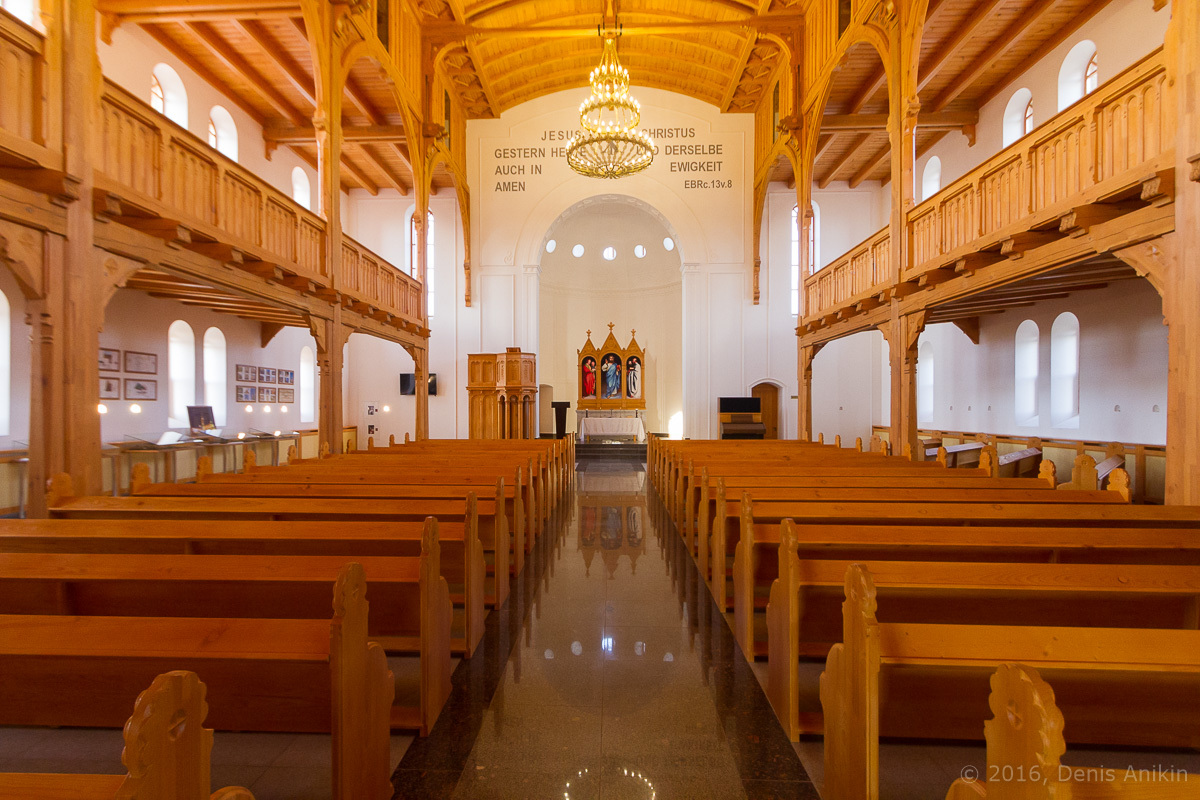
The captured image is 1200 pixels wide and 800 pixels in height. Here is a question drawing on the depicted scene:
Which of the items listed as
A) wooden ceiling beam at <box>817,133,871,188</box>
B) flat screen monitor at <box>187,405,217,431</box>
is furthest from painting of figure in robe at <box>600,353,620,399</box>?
flat screen monitor at <box>187,405,217,431</box>

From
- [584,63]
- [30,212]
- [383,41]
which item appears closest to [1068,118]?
[30,212]

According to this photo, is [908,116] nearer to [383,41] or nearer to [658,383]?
[383,41]

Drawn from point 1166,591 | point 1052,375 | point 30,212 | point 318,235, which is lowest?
point 1166,591

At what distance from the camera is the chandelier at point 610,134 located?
10.1 metres

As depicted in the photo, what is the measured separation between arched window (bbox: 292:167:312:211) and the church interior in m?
0.10

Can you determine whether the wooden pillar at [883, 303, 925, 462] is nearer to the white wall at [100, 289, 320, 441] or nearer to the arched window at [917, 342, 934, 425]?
the arched window at [917, 342, 934, 425]

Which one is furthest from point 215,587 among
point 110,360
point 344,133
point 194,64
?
point 344,133

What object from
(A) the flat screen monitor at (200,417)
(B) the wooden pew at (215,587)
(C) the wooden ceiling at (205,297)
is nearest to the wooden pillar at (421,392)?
(C) the wooden ceiling at (205,297)

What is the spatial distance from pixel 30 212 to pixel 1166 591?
6.99m

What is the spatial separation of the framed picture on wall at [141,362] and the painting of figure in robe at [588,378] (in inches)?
445

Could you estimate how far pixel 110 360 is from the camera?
30.2 ft

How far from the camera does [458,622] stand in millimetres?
3947

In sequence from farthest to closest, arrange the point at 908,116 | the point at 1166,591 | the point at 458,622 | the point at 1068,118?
the point at 908,116
the point at 1068,118
the point at 458,622
the point at 1166,591

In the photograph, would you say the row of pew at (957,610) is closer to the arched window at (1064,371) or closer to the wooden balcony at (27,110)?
the wooden balcony at (27,110)
